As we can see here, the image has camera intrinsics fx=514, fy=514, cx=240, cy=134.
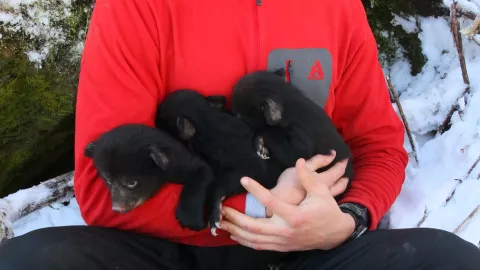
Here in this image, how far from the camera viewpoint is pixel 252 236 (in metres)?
2.06

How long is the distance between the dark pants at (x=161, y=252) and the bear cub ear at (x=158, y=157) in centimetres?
33

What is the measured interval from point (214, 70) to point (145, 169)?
1.80ft

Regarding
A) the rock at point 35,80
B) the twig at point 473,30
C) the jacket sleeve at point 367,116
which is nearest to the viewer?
the jacket sleeve at point 367,116

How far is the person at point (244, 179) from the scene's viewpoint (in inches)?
78.2

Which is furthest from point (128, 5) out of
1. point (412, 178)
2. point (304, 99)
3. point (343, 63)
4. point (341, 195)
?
point (412, 178)

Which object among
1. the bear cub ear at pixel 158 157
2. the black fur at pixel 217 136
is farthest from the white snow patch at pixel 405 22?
the bear cub ear at pixel 158 157

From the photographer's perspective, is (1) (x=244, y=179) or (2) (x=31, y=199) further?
(2) (x=31, y=199)

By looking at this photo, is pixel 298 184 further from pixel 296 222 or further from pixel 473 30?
pixel 473 30

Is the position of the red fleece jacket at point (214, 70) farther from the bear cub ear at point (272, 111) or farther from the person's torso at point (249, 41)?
the bear cub ear at point (272, 111)

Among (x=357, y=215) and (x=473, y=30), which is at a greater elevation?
(x=473, y=30)

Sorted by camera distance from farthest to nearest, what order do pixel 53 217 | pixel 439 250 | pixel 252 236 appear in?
1. pixel 53 217
2. pixel 252 236
3. pixel 439 250

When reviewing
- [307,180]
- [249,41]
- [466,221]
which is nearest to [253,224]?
[307,180]

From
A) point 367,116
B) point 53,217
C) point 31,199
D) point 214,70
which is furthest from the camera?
point 53,217

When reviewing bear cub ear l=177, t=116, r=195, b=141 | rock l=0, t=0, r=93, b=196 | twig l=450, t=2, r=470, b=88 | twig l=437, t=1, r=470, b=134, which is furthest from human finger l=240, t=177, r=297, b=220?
twig l=450, t=2, r=470, b=88
